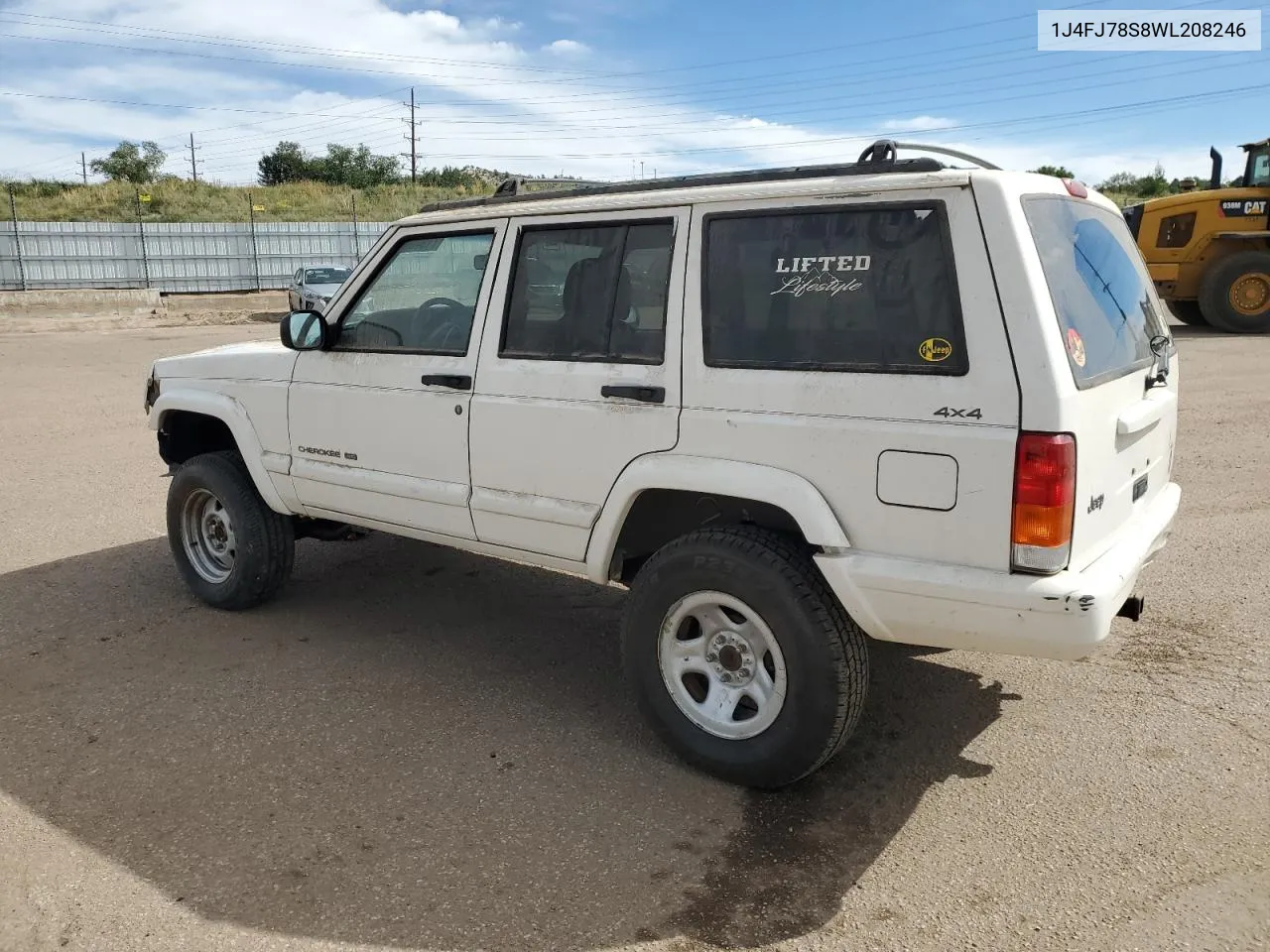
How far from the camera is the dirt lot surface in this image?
2803 millimetres

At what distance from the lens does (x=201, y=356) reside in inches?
206

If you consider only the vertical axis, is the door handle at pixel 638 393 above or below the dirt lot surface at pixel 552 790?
above

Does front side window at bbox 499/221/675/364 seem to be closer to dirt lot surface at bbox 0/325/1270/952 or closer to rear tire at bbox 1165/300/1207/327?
dirt lot surface at bbox 0/325/1270/952

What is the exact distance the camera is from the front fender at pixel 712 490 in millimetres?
3139

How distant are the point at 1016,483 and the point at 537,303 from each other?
1.96 meters

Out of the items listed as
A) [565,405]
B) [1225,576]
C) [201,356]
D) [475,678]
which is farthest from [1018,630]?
[201,356]

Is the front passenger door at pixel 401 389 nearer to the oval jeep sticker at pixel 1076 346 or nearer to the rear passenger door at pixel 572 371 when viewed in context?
the rear passenger door at pixel 572 371

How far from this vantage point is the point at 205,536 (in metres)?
5.38

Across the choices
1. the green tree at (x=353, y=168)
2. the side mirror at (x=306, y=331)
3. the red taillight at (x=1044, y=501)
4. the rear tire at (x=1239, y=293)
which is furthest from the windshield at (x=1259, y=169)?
the green tree at (x=353, y=168)

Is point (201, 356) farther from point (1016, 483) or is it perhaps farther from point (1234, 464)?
point (1234, 464)

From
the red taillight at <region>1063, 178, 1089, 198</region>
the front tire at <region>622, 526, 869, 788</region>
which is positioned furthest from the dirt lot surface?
the red taillight at <region>1063, 178, 1089, 198</region>

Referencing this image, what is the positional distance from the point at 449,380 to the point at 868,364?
1.76 metres

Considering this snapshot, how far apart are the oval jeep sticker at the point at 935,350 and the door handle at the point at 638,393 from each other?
90cm

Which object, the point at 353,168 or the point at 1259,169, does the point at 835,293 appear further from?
the point at 353,168
